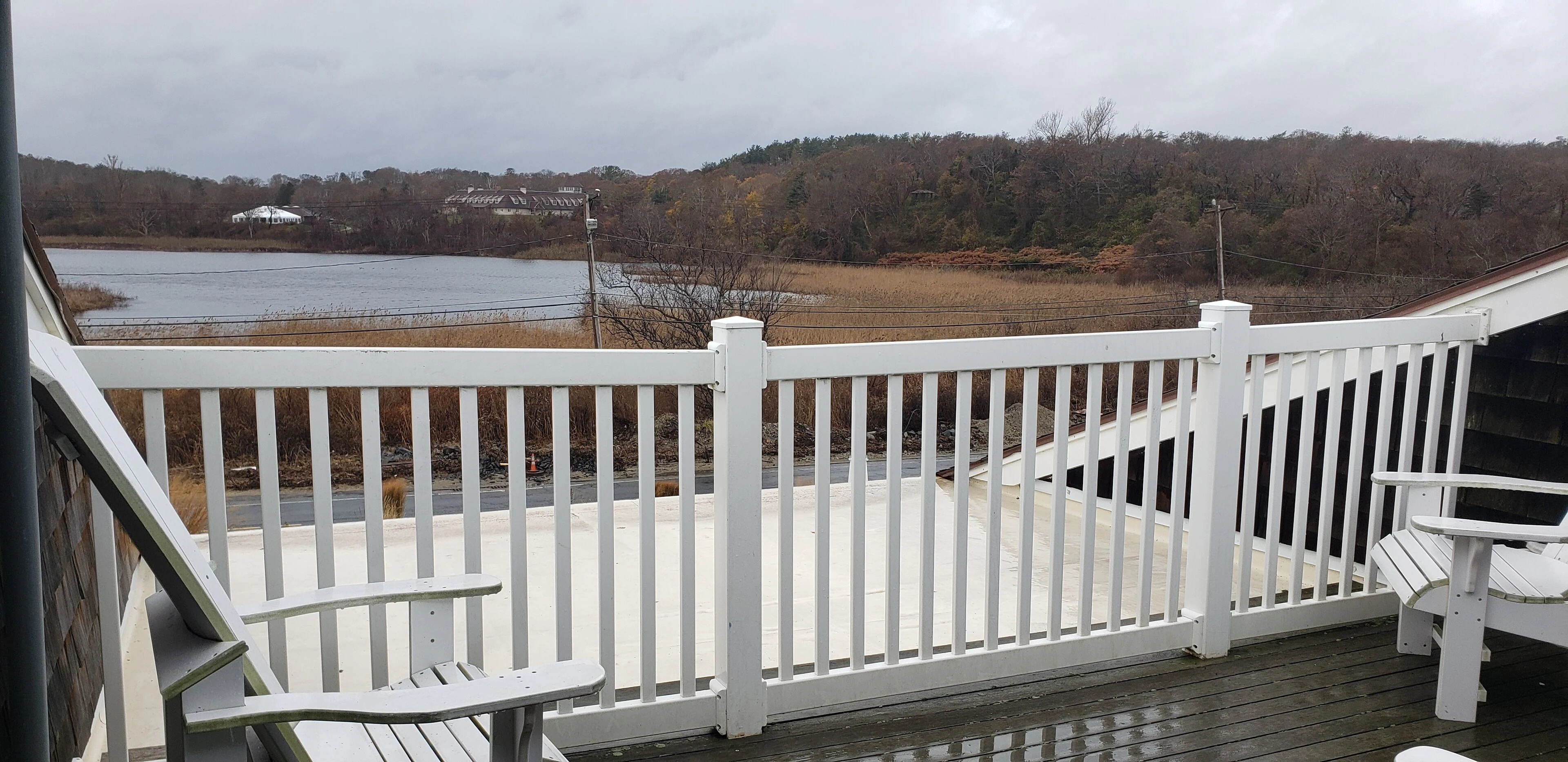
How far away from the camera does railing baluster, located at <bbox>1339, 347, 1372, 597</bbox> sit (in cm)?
303

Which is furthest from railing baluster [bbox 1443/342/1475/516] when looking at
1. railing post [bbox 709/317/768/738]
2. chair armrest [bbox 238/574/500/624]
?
chair armrest [bbox 238/574/500/624]

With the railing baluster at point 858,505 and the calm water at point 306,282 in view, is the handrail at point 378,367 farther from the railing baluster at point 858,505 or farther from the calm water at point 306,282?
the calm water at point 306,282

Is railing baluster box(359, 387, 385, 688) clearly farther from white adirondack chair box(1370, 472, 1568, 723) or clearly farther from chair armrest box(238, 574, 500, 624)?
white adirondack chair box(1370, 472, 1568, 723)

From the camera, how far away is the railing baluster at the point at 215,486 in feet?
6.20

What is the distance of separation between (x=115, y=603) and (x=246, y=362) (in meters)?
0.53

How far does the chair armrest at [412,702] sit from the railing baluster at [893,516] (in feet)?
3.62

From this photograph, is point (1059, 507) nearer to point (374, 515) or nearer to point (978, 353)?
point (978, 353)

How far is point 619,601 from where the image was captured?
3.51m

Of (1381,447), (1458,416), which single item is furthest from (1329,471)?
(1458,416)

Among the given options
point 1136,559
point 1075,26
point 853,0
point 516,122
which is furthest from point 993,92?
point 1136,559

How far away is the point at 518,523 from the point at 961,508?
108 centimetres

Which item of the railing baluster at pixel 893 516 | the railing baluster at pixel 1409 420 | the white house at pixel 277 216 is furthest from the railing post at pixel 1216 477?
the white house at pixel 277 216

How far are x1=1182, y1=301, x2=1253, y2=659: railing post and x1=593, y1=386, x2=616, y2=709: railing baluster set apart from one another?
1640 millimetres

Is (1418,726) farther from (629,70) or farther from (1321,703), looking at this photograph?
(629,70)
